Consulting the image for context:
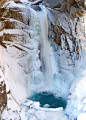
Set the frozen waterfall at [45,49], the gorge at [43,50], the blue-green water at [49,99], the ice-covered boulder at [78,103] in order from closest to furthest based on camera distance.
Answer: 1. the ice-covered boulder at [78,103]
2. the blue-green water at [49,99]
3. the gorge at [43,50]
4. the frozen waterfall at [45,49]

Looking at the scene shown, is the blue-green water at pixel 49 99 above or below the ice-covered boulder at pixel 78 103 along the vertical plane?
below

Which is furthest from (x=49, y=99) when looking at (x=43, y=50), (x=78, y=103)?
(x=43, y=50)

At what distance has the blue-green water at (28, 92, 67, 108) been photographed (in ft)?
21.7

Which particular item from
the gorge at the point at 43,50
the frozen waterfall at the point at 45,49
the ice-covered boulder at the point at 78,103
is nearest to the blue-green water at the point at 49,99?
the gorge at the point at 43,50

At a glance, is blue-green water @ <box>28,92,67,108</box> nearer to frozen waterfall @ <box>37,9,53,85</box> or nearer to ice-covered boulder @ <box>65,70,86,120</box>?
ice-covered boulder @ <box>65,70,86,120</box>

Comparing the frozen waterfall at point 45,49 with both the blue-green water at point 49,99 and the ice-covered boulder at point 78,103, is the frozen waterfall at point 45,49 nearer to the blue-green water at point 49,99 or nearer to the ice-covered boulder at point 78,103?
the blue-green water at point 49,99

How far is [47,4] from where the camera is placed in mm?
9172

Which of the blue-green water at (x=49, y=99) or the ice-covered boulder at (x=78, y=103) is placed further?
the blue-green water at (x=49, y=99)

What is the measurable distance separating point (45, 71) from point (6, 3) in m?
4.57

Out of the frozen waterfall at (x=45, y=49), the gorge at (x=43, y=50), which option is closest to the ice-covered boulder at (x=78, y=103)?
the gorge at (x=43, y=50)

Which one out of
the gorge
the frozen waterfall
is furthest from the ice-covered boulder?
the frozen waterfall

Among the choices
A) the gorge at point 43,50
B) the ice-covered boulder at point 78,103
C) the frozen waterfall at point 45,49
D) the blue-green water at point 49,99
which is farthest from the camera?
the frozen waterfall at point 45,49

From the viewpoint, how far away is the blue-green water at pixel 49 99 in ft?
21.7

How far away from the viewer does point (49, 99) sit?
717 cm
